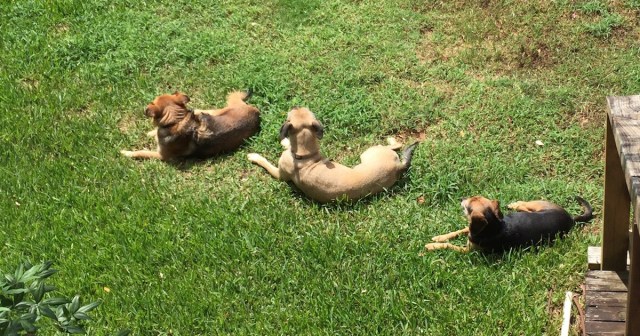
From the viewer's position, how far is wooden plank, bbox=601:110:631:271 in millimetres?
4031

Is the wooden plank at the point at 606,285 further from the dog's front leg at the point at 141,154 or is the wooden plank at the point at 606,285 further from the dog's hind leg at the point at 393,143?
the dog's front leg at the point at 141,154

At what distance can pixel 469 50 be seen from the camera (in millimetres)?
8008

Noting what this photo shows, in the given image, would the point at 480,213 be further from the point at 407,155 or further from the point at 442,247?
the point at 407,155

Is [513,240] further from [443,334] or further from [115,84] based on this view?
[115,84]

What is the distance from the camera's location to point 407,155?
657 centimetres

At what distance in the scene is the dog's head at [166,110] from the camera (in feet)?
23.0

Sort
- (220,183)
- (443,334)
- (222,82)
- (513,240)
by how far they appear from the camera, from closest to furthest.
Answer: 1. (443,334)
2. (513,240)
3. (220,183)
4. (222,82)

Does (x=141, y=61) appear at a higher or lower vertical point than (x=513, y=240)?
higher

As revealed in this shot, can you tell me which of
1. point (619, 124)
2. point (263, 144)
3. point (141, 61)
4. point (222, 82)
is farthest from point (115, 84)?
point (619, 124)

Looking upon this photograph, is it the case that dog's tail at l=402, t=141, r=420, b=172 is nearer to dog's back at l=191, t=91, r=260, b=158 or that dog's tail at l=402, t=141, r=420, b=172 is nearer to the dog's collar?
the dog's collar

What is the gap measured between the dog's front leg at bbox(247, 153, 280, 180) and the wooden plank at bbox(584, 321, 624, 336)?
10.1 feet

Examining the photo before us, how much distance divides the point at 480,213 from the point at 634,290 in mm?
1717

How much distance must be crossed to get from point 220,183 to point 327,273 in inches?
64.7

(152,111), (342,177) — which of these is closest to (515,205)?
(342,177)
